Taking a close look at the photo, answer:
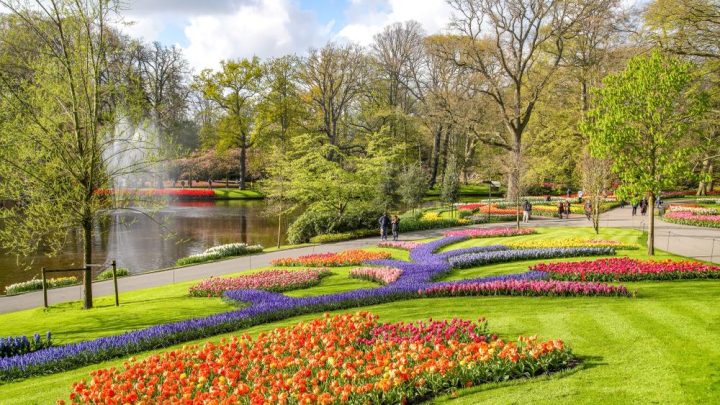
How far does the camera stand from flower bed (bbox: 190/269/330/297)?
1512 cm

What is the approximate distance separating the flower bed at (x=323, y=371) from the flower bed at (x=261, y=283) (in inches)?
268

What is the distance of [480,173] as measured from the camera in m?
63.3

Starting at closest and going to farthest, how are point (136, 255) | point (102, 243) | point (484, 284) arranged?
point (484, 284), point (136, 255), point (102, 243)

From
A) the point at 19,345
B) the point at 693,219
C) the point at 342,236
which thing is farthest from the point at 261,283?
the point at 693,219

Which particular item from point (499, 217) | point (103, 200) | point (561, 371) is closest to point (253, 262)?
point (103, 200)

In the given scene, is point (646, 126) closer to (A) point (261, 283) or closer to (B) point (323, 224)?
(A) point (261, 283)

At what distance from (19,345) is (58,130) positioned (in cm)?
600

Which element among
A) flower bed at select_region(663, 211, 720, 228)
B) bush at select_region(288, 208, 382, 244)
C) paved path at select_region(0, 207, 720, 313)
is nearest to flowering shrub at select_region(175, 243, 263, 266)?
paved path at select_region(0, 207, 720, 313)

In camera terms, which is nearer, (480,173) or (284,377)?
(284,377)

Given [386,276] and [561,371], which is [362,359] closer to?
[561,371]

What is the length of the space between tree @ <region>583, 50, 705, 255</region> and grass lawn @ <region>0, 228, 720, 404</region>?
455 cm

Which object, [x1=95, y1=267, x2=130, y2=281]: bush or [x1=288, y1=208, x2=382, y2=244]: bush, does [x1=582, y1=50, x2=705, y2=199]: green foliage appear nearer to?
[x1=288, y1=208, x2=382, y2=244]: bush

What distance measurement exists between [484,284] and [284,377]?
7145 mm

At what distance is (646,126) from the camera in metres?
16.8
